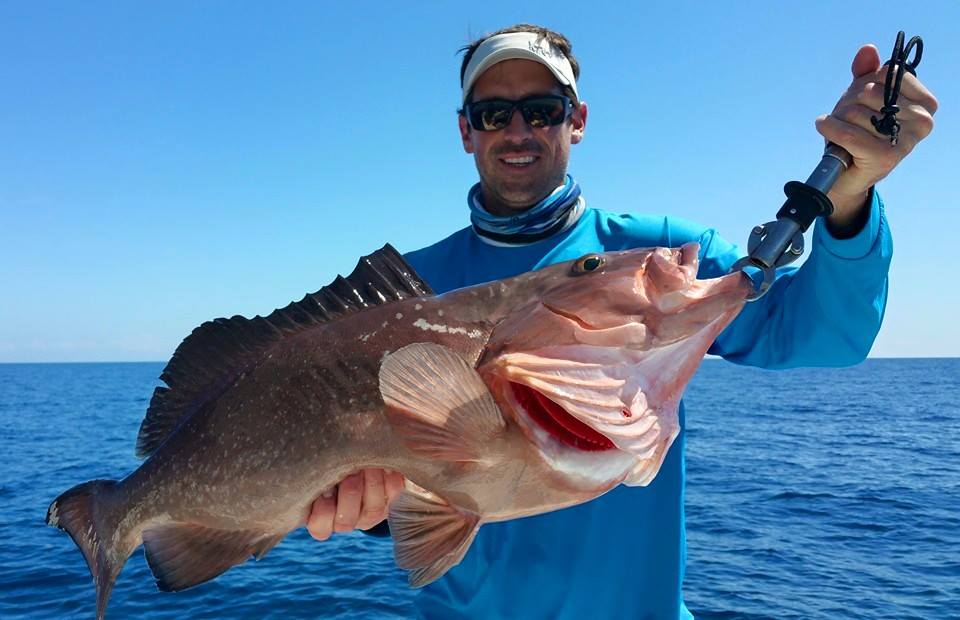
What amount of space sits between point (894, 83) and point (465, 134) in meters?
2.49

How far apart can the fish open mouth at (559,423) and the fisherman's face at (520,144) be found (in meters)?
1.82

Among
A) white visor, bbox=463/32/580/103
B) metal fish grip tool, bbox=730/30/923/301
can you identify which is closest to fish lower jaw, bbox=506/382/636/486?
metal fish grip tool, bbox=730/30/923/301

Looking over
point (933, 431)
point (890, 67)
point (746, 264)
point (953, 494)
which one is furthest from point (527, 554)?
point (933, 431)

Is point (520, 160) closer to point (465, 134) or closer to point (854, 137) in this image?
point (465, 134)

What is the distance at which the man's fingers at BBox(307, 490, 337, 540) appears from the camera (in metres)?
2.68

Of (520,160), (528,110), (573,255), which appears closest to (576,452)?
(573,255)

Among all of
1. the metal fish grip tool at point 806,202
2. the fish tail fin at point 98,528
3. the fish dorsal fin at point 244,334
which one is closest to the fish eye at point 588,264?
the metal fish grip tool at point 806,202

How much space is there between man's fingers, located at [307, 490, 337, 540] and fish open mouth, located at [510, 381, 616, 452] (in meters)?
0.96

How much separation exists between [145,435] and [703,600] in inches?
385

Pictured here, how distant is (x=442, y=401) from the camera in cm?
212

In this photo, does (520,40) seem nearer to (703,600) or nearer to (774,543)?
(703,600)

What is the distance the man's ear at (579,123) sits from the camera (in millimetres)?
3957

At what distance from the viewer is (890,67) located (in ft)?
6.91

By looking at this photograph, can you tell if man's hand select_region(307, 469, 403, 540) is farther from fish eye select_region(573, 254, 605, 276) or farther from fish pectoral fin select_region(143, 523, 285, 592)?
fish eye select_region(573, 254, 605, 276)
